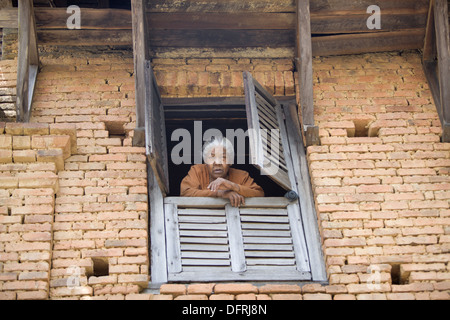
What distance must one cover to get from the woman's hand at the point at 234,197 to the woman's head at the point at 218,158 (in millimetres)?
452

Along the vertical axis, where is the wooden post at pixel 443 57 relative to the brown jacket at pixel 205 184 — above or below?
above

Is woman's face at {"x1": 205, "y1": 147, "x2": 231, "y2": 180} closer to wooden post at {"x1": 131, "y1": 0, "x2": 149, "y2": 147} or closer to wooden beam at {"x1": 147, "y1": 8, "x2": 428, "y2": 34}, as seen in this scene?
wooden post at {"x1": 131, "y1": 0, "x2": 149, "y2": 147}

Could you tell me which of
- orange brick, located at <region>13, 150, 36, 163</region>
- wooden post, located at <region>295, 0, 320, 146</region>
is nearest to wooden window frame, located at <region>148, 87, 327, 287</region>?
wooden post, located at <region>295, 0, 320, 146</region>

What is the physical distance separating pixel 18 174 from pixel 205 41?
7.72 ft

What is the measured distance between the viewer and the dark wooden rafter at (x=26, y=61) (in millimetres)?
7219

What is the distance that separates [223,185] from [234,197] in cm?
16

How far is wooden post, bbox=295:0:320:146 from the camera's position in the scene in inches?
289

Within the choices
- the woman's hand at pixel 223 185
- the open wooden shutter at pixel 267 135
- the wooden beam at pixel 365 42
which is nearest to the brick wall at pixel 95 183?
the woman's hand at pixel 223 185

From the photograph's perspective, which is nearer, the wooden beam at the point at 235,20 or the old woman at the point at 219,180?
the old woman at the point at 219,180

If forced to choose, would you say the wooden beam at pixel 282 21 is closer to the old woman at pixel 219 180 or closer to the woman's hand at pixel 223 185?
the old woman at pixel 219 180

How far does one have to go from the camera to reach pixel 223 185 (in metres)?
7.07

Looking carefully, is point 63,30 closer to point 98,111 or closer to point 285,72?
point 98,111

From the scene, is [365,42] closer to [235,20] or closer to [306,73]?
[306,73]

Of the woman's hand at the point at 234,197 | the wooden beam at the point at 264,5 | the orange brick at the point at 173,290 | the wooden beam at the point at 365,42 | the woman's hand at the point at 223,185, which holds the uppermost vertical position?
the wooden beam at the point at 264,5
